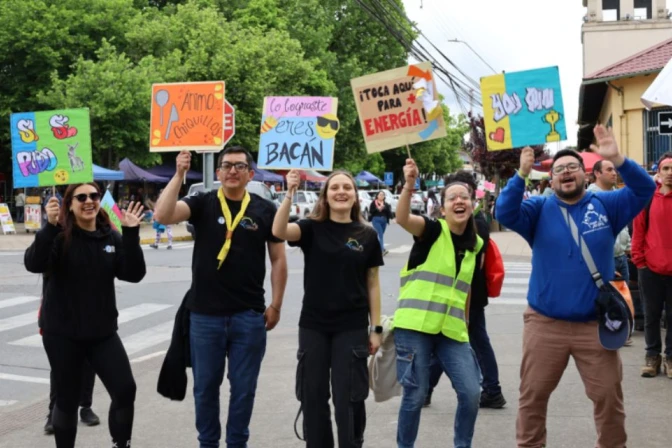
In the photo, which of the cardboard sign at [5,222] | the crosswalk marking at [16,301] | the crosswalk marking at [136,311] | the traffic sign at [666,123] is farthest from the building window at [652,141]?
the cardboard sign at [5,222]

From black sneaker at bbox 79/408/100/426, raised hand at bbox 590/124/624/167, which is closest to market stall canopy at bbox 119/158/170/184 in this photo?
black sneaker at bbox 79/408/100/426

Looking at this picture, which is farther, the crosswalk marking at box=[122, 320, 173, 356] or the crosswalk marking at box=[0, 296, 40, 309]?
the crosswalk marking at box=[0, 296, 40, 309]

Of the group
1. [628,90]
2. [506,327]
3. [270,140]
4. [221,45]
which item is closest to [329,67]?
[221,45]

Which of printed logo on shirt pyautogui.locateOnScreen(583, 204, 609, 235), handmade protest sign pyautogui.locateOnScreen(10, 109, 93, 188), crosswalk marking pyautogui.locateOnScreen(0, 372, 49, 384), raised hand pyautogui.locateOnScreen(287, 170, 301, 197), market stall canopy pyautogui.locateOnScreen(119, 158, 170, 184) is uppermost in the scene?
market stall canopy pyautogui.locateOnScreen(119, 158, 170, 184)

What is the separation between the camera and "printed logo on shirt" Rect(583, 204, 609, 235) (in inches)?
187

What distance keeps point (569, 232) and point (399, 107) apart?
1.76m

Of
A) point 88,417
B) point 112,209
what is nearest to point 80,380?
point 88,417

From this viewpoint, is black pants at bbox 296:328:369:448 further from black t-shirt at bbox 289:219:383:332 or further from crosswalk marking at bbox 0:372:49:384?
crosswalk marking at bbox 0:372:49:384

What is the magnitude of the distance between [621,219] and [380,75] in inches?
79.7

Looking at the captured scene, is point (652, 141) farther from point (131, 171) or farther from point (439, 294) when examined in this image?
point (131, 171)

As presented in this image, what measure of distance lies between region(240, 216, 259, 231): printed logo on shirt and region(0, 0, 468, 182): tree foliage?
96.3 feet

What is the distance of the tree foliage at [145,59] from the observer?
34.3 metres

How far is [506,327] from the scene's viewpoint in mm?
10508

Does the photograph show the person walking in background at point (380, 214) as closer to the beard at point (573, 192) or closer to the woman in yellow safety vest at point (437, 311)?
the woman in yellow safety vest at point (437, 311)
